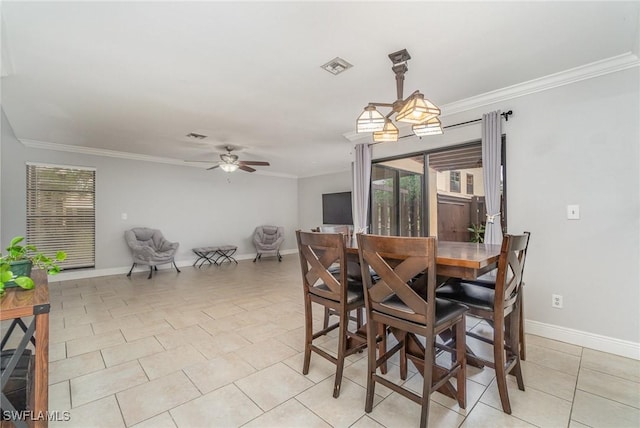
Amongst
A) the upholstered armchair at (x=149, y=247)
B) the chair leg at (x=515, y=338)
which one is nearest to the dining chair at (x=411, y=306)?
the chair leg at (x=515, y=338)

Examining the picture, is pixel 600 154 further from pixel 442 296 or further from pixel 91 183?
pixel 91 183

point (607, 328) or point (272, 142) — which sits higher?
point (272, 142)

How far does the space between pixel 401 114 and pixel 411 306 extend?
130 cm

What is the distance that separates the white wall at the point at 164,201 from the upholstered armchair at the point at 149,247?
0.28 m

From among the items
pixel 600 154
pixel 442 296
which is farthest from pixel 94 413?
pixel 600 154

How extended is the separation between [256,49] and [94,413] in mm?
2665

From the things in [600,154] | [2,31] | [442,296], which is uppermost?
[2,31]

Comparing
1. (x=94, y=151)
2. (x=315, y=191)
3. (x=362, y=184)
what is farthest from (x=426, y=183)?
(x=94, y=151)

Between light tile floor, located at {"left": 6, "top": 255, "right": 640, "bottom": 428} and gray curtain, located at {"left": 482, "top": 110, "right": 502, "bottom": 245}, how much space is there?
101 cm

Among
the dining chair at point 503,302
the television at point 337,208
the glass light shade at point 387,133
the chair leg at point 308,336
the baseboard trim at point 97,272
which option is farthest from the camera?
the television at point 337,208

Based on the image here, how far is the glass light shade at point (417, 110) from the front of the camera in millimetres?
1916

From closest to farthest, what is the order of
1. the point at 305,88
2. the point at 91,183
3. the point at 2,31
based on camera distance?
the point at 2,31 → the point at 305,88 → the point at 91,183

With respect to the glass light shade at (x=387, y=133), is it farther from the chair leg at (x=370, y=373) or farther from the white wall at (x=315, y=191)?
the white wall at (x=315, y=191)

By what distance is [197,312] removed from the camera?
3479 millimetres
